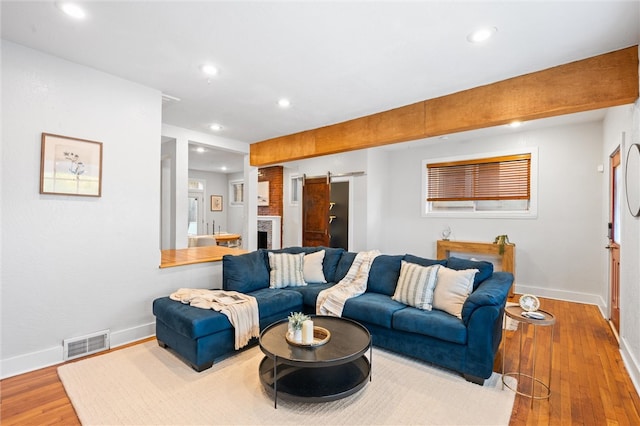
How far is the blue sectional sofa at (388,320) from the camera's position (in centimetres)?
250

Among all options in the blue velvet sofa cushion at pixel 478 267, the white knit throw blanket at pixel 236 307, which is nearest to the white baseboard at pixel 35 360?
the white knit throw blanket at pixel 236 307

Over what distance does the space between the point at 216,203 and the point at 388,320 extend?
8501mm

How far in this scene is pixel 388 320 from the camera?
2.93 metres

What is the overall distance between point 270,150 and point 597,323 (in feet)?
17.0

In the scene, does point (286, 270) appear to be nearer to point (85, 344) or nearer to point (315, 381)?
point (315, 381)

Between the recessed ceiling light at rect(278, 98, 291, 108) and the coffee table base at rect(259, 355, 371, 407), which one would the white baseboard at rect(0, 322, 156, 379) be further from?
the recessed ceiling light at rect(278, 98, 291, 108)

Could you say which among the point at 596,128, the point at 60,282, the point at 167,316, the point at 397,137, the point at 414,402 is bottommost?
the point at 414,402

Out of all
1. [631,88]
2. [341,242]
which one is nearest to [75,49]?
[631,88]

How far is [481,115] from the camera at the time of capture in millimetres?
3145

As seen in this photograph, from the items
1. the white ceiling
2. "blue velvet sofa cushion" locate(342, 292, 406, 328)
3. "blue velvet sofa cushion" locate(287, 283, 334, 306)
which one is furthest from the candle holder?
the white ceiling

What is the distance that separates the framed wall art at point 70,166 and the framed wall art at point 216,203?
7294 millimetres

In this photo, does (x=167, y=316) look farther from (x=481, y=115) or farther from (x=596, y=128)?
(x=596, y=128)

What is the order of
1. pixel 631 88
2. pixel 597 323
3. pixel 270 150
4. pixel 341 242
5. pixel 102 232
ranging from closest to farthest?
pixel 631 88 → pixel 102 232 → pixel 597 323 → pixel 270 150 → pixel 341 242

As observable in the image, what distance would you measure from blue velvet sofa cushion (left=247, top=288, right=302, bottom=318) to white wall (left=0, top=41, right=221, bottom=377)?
3.71 feet
